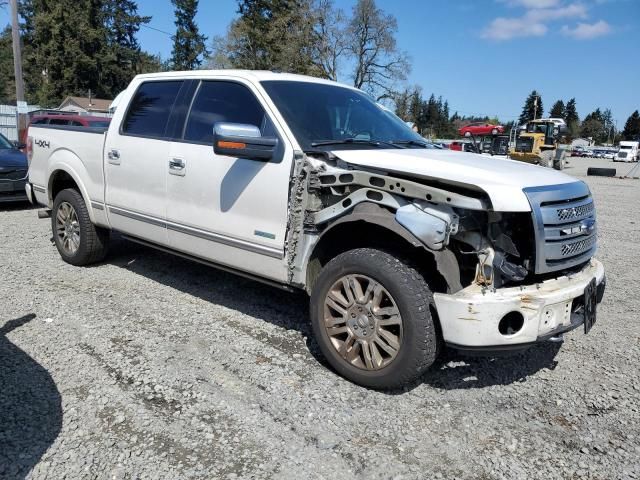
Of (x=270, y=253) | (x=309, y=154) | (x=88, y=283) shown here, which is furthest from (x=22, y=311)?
(x=309, y=154)

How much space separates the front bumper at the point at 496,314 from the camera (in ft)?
9.39

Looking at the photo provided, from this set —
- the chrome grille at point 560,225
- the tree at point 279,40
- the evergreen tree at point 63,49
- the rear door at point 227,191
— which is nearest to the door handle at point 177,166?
the rear door at point 227,191

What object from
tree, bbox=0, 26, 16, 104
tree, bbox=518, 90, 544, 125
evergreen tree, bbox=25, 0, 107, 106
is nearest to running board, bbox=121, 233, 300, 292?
evergreen tree, bbox=25, 0, 107, 106

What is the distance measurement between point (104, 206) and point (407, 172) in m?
3.34

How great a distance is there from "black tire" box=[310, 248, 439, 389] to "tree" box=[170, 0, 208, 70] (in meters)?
72.0

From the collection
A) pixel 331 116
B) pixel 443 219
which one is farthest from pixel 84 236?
pixel 443 219

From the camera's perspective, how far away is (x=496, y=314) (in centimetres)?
286

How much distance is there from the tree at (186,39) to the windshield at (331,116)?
2770 inches

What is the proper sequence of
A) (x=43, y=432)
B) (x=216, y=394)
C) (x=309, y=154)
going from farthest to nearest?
(x=309, y=154), (x=216, y=394), (x=43, y=432)

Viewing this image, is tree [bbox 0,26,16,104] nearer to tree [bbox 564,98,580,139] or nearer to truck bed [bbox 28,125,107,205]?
truck bed [bbox 28,125,107,205]

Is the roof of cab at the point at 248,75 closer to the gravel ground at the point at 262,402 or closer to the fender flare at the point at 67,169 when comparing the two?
the fender flare at the point at 67,169

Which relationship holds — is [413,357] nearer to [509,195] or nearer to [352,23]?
[509,195]

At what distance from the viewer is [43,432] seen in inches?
110

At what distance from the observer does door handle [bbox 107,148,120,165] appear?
16.2ft
